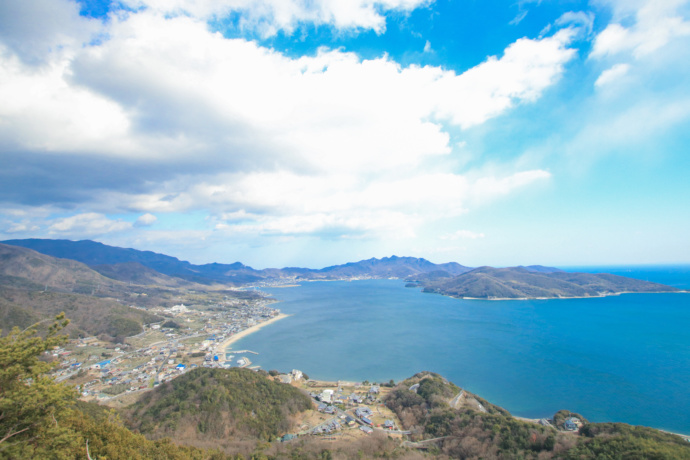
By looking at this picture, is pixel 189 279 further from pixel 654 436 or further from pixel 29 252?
pixel 654 436

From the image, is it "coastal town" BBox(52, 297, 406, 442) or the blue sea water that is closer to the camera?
"coastal town" BBox(52, 297, 406, 442)

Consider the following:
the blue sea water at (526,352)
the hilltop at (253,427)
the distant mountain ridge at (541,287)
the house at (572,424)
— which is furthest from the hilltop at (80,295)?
the distant mountain ridge at (541,287)

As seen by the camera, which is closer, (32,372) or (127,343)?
(32,372)

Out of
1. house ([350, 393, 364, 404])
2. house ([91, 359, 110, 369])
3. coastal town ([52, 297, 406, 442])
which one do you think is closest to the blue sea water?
coastal town ([52, 297, 406, 442])

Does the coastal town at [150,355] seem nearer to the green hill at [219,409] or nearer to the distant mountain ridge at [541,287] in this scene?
the green hill at [219,409]

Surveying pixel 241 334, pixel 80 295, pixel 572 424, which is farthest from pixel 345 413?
pixel 80 295

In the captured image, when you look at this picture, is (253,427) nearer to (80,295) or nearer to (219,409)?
(219,409)

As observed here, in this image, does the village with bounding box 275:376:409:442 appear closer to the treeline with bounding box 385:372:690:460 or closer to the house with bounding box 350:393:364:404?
the house with bounding box 350:393:364:404

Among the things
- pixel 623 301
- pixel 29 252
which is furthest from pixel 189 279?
pixel 623 301
